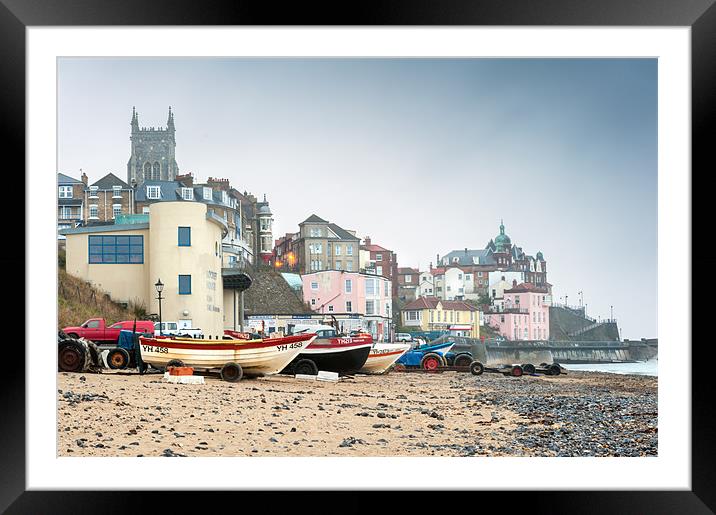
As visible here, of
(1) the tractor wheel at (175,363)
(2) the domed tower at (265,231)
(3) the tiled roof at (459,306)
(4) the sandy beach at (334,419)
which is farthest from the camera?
(3) the tiled roof at (459,306)

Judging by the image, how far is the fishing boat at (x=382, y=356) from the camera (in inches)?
380

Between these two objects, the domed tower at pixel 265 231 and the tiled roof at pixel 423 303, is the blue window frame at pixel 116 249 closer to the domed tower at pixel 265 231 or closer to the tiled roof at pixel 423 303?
the domed tower at pixel 265 231

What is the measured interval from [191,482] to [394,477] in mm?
835

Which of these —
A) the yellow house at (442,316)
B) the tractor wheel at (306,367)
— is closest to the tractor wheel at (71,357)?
the tractor wheel at (306,367)

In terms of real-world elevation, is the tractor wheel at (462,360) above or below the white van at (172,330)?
below

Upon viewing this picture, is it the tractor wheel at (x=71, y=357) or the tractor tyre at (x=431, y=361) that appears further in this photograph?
the tractor tyre at (x=431, y=361)

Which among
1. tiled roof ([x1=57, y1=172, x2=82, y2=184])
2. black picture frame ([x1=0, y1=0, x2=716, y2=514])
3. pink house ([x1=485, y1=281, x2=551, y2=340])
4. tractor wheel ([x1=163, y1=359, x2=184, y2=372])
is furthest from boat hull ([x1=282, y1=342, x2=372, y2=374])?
black picture frame ([x1=0, y1=0, x2=716, y2=514])

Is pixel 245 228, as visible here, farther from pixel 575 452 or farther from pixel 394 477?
Result: pixel 394 477

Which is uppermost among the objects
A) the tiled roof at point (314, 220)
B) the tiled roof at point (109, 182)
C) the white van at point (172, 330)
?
the tiled roof at point (109, 182)

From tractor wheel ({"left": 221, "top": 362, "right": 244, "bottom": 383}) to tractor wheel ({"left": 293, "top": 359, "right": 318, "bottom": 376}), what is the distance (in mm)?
782

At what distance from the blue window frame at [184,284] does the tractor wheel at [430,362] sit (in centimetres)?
349
